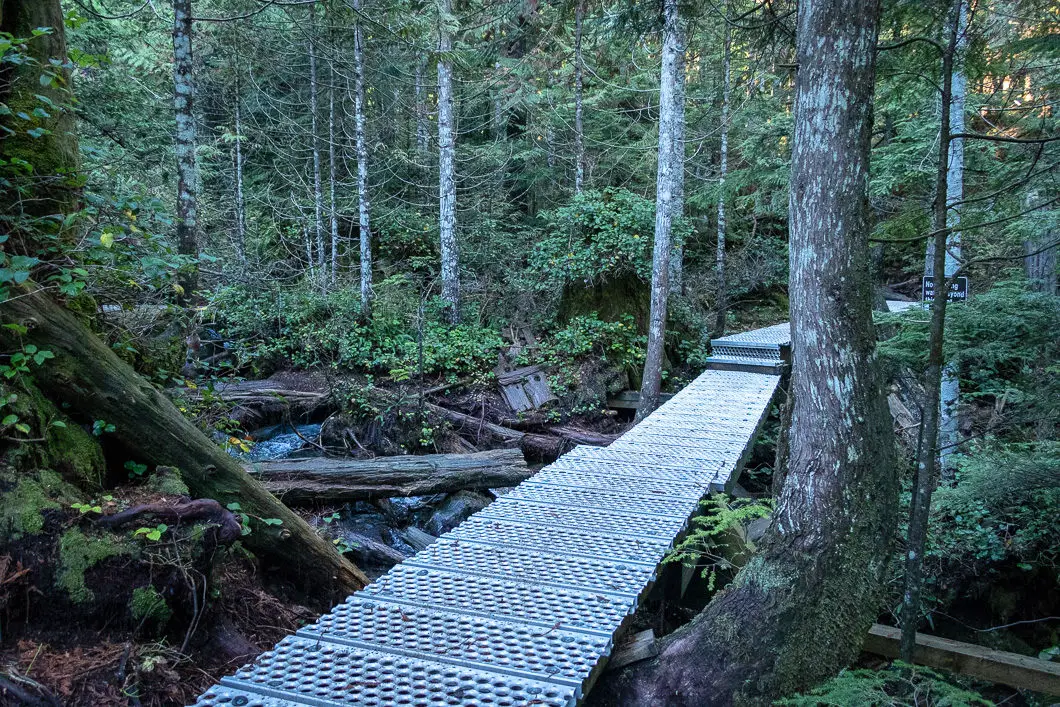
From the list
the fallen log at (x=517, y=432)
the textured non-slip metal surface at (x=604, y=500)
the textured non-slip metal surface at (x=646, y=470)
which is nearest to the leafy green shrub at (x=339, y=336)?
the fallen log at (x=517, y=432)

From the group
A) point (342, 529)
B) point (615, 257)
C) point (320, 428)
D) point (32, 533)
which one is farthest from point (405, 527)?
point (615, 257)

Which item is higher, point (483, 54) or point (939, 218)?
point (483, 54)

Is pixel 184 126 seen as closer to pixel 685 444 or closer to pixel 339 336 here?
pixel 339 336

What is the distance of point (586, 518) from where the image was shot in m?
4.80

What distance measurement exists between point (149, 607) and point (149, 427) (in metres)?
1.19

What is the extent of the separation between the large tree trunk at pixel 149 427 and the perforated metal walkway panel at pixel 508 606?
1.09 metres

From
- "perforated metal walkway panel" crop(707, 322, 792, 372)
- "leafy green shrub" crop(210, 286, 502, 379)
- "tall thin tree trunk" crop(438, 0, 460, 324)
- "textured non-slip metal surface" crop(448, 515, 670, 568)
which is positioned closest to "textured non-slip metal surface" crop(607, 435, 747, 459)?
"textured non-slip metal surface" crop(448, 515, 670, 568)

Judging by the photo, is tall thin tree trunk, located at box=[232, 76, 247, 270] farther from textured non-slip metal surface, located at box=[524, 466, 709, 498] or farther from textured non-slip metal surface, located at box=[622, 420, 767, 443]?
textured non-slip metal surface, located at box=[524, 466, 709, 498]

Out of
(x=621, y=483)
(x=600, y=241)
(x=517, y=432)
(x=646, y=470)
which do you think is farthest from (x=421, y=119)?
(x=621, y=483)

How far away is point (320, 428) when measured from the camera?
1070 cm

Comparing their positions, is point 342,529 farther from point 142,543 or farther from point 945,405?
point 945,405

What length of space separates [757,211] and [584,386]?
33.2 feet

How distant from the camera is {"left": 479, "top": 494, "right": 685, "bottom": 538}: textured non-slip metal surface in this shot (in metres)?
4.49

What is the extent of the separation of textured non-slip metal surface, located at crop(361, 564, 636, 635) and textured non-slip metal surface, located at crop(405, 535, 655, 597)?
0.08m
